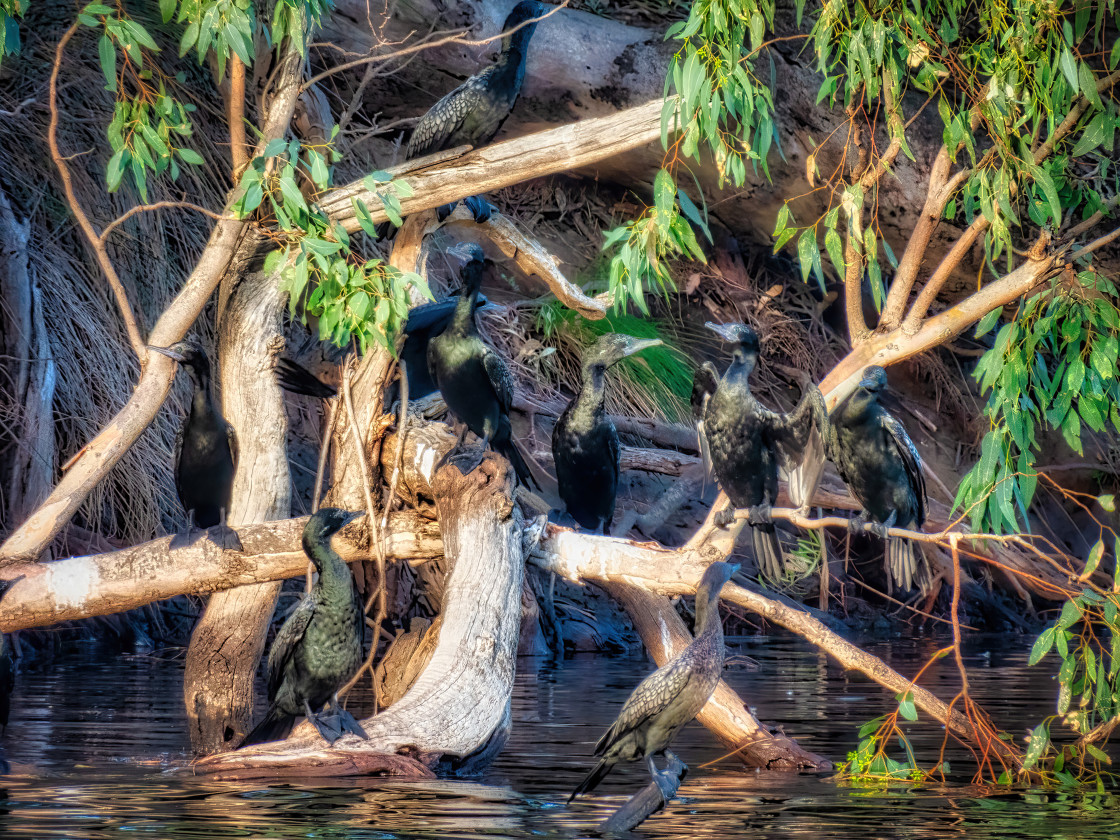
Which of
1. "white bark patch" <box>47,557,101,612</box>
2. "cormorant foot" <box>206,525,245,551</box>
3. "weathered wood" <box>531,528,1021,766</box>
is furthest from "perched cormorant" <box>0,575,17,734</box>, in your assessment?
"weathered wood" <box>531,528,1021,766</box>

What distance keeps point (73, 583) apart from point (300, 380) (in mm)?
1290

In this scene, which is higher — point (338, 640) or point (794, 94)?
point (794, 94)

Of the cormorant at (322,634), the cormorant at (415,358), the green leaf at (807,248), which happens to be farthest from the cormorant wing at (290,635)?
the green leaf at (807,248)

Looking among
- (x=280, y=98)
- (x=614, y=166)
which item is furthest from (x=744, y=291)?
(x=280, y=98)

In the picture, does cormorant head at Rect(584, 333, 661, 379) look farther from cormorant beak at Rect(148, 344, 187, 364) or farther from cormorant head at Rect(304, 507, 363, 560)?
cormorant beak at Rect(148, 344, 187, 364)

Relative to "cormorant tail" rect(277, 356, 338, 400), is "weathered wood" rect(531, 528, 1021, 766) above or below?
below

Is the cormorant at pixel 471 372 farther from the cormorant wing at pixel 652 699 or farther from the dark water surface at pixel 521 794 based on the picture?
the cormorant wing at pixel 652 699

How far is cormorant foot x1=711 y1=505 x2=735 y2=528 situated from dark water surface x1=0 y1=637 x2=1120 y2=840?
88 centimetres

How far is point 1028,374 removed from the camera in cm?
413

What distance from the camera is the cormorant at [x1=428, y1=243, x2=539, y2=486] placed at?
4914mm

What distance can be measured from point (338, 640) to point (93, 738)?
1392mm

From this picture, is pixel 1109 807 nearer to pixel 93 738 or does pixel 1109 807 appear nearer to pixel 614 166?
pixel 93 738

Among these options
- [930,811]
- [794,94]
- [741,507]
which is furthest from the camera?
[794,94]

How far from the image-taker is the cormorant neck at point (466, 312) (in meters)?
5.05
